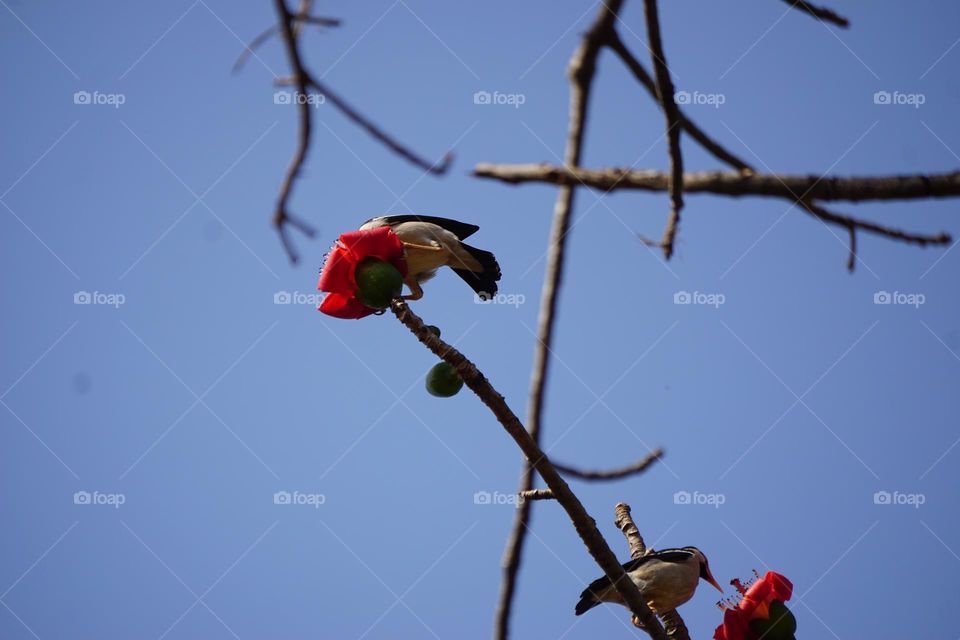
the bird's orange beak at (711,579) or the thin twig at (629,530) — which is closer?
the thin twig at (629,530)

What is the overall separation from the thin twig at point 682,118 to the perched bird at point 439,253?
44.1 inches

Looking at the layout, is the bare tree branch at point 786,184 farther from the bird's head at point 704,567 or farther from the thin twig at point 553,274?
the bird's head at point 704,567

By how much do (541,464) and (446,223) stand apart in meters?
1.68

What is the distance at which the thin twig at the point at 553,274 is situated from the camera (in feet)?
7.82

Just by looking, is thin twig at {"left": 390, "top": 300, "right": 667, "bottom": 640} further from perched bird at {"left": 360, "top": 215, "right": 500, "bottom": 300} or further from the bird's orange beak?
the bird's orange beak

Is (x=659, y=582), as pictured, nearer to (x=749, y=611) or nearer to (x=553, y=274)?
(x=749, y=611)

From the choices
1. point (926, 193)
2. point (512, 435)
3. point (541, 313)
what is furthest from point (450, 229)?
point (926, 193)

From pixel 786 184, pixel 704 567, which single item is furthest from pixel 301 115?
pixel 704 567

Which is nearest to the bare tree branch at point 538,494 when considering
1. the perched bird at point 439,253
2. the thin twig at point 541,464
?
the thin twig at point 541,464

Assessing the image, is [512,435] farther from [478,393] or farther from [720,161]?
[720,161]

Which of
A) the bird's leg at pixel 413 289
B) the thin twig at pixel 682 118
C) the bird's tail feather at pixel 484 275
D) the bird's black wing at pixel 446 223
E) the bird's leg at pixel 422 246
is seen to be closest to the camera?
the thin twig at pixel 682 118

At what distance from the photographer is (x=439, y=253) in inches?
129

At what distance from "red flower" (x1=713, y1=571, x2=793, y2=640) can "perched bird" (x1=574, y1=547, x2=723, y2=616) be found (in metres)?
0.44

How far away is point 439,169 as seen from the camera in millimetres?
2486
